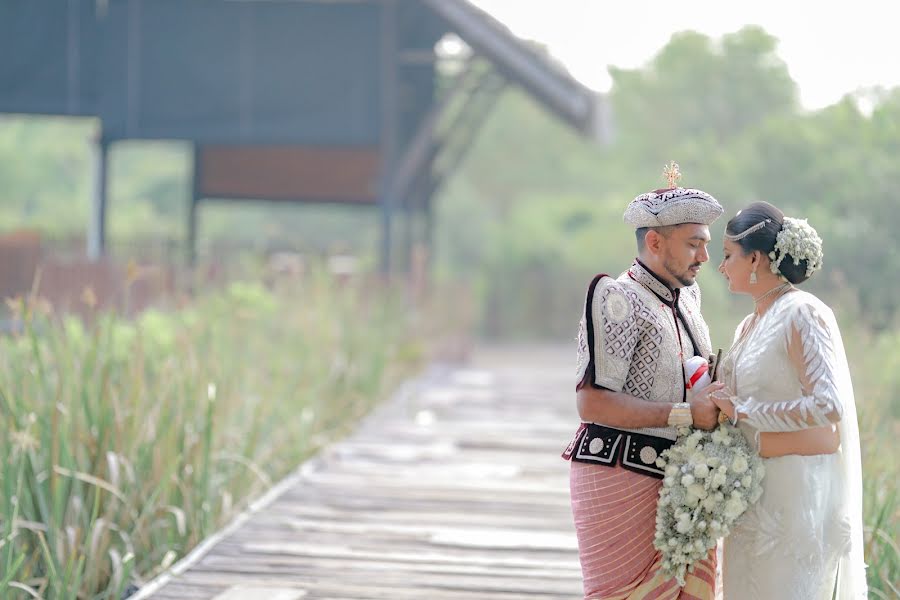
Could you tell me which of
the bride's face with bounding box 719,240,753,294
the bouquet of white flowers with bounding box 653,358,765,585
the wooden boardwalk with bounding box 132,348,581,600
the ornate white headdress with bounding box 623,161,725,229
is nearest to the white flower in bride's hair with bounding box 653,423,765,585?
the bouquet of white flowers with bounding box 653,358,765,585

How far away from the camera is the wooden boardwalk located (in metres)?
4.36

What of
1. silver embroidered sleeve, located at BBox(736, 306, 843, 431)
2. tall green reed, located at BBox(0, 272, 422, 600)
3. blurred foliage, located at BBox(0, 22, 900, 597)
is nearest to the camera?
silver embroidered sleeve, located at BBox(736, 306, 843, 431)

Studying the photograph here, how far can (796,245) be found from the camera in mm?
2889

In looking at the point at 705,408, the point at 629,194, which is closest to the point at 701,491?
the point at 705,408

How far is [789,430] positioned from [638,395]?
1.25 ft

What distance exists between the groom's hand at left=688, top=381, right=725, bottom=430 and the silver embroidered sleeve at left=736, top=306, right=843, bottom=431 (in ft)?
0.34

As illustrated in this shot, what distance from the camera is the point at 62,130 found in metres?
42.9

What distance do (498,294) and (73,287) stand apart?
9551 mm

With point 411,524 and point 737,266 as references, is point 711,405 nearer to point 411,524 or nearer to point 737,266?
point 737,266

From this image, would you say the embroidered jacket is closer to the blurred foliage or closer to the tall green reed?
the blurred foliage

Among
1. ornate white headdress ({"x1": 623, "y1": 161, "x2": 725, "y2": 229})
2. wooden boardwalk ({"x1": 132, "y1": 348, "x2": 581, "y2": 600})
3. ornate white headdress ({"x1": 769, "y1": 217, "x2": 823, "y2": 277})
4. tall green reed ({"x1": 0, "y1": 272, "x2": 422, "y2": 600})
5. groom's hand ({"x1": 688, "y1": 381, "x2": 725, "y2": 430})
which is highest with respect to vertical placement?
ornate white headdress ({"x1": 623, "y1": 161, "x2": 725, "y2": 229})

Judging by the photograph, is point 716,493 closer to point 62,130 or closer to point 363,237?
point 363,237

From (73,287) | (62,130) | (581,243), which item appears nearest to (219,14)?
(73,287)

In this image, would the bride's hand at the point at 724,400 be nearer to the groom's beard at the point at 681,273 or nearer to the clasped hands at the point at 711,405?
the clasped hands at the point at 711,405
